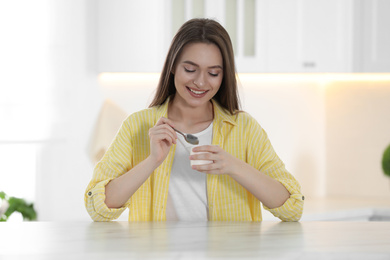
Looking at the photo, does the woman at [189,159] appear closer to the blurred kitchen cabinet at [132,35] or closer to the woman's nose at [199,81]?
the woman's nose at [199,81]

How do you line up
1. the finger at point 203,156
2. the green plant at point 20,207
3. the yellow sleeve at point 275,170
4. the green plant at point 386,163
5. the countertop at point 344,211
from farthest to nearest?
the green plant at point 386,163 < the green plant at point 20,207 < the countertop at point 344,211 < the yellow sleeve at point 275,170 < the finger at point 203,156

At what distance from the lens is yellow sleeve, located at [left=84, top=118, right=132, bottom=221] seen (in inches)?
59.1

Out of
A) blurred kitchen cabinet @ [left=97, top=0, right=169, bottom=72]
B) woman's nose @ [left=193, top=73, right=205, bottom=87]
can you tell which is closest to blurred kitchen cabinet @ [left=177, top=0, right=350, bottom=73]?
blurred kitchen cabinet @ [left=97, top=0, right=169, bottom=72]

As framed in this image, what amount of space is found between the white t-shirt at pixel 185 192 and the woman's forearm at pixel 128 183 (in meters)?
0.15

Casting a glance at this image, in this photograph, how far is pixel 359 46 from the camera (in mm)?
3289

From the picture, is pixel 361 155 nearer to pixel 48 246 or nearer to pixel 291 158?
pixel 291 158

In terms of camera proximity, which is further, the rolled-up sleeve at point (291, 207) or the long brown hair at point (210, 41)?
the long brown hair at point (210, 41)

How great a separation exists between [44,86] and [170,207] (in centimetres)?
169

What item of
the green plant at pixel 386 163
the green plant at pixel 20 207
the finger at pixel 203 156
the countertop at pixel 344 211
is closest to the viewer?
the finger at pixel 203 156

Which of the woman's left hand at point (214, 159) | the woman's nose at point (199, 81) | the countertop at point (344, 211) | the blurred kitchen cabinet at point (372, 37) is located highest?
the blurred kitchen cabinet at point (372, 37)

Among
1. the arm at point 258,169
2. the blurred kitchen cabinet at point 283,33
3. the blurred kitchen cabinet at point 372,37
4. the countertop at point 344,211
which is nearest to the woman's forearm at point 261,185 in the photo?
the arm at point 258,169

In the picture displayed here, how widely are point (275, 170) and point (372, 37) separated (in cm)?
195

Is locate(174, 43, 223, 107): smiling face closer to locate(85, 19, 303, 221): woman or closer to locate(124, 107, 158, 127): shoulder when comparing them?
locate(85, 19, 303, 221): woman

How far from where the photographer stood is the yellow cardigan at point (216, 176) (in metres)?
1.55
